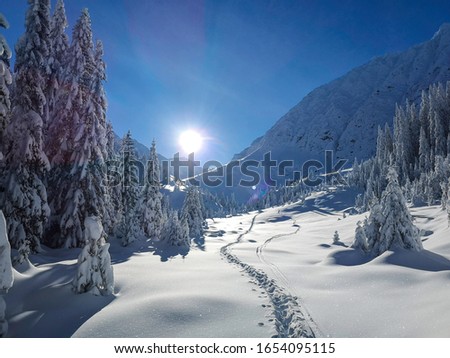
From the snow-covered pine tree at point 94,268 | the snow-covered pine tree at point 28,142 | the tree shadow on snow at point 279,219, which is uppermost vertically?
the snow-covered pine tree at point 28,142

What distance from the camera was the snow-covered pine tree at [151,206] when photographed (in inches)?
1168

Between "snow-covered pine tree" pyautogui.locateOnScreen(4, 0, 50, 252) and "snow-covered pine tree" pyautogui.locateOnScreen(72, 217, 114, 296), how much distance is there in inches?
270

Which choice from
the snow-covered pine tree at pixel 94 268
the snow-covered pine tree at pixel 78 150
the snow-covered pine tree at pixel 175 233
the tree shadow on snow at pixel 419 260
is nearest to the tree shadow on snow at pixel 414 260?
the tree shadow on snow at pixel 419 260

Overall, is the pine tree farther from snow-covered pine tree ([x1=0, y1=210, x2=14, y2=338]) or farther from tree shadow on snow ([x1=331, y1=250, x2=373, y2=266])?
snow-covered pine tree ([x1=0, y1=210, x2=14, y2=338])

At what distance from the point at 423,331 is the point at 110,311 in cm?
769

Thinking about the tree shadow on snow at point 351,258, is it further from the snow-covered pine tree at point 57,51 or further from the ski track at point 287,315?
the snow-covered pine tree at point 57,51

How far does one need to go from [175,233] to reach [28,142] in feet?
45.9

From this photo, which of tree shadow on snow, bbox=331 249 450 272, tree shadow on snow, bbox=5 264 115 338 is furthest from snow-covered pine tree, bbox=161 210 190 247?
tree shadow on snow, bbox=5 264 115 338

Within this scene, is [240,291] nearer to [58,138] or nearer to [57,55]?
[58,138]

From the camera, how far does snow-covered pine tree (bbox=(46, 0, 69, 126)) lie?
1872cm

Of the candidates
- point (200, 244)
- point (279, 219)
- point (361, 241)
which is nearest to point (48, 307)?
point (361, 241)

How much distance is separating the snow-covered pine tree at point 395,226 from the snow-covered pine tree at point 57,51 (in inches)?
888
